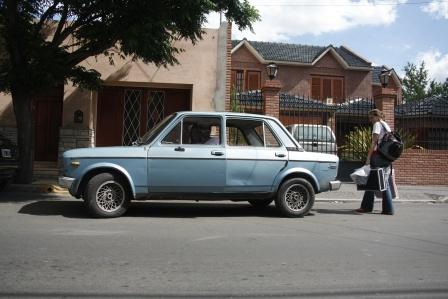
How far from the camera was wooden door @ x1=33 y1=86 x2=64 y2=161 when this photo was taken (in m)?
16.1

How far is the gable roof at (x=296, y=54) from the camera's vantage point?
3525 centimetres

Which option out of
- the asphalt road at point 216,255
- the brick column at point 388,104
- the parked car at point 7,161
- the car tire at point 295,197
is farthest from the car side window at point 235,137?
the brick column at point 388,104

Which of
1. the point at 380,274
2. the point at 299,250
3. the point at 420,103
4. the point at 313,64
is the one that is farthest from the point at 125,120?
the point at 313,64

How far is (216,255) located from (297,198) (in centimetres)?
333

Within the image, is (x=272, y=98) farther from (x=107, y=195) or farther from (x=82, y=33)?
(x=107, y=195)

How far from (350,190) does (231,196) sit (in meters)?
5.99

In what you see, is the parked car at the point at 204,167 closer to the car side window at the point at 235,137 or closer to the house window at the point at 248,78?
the car side window at the point at 235,137

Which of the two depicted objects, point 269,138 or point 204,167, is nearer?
point 204,167

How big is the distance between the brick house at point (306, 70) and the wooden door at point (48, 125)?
18747mm

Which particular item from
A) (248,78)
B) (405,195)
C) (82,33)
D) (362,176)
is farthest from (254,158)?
(248,78)

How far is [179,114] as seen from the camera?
28.7 ft

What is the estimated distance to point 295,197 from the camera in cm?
908

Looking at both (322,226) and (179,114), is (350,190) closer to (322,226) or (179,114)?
(322,226)

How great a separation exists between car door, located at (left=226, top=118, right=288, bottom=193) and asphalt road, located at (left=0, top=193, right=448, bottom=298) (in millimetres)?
600
